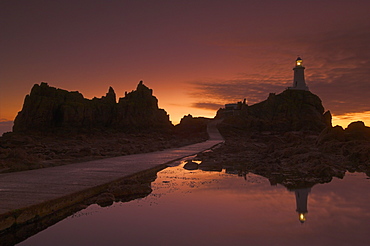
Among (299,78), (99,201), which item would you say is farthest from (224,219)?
(299,78)

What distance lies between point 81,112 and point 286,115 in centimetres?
4616

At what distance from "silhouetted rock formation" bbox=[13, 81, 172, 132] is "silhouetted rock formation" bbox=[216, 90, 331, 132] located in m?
18.0

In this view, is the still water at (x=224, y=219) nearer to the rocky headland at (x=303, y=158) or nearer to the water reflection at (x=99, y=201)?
the water reflection at (x=99, y=201)

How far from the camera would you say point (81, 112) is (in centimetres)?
4734

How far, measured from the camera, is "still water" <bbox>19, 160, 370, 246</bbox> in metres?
4.83

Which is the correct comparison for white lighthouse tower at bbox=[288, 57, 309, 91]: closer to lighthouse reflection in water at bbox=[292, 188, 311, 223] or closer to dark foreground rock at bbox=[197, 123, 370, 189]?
dark foreground rock at bbox=[197, 123, 370, 189]

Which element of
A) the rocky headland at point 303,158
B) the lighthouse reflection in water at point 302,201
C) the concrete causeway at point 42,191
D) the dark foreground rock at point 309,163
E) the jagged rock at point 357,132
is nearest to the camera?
the concrete causeway at point 42,191

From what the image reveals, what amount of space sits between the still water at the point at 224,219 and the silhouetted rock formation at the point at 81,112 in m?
41.4

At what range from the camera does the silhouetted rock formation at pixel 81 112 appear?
4419 cm

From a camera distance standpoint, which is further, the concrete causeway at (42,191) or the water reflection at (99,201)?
the concrete causeway at (42,191)

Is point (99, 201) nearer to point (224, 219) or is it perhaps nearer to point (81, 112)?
point (224, 219)

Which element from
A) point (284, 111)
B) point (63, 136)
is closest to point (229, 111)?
point (284, 111)

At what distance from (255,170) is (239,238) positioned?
26.5ft

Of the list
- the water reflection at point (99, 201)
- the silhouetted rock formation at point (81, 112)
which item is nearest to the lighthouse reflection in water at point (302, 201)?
the water reflection at point (99, 201)
